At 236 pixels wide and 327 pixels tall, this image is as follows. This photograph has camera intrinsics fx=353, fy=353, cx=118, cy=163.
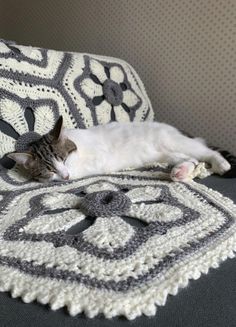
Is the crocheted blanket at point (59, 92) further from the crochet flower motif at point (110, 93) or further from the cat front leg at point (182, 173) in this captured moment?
the cat front leg at point (182, 173)

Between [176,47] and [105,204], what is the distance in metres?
0.98

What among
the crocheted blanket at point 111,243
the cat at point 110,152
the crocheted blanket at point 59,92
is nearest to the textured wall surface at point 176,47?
the crocheted blanket at point 59,92

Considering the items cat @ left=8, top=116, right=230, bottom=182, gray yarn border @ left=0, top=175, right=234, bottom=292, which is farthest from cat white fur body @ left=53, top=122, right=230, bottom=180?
gray yarn border @ left=0, top=175, right=234, bottom=292

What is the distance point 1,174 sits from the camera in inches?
43.0

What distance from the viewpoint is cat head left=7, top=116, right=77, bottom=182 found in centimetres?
113

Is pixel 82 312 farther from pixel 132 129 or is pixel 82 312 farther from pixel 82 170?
pixel 132 129

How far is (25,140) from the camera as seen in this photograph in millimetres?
1174

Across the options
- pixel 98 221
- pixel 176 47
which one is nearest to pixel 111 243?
pixel 98 221

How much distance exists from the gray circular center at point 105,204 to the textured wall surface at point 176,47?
31.5 inches

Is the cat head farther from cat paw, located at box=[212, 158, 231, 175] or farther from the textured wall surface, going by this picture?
the textured wall surface

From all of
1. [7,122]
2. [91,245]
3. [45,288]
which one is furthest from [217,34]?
[45,288]

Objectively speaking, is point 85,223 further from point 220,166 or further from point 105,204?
point 220,166

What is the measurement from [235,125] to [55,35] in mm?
1161

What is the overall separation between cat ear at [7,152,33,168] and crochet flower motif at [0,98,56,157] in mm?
34
